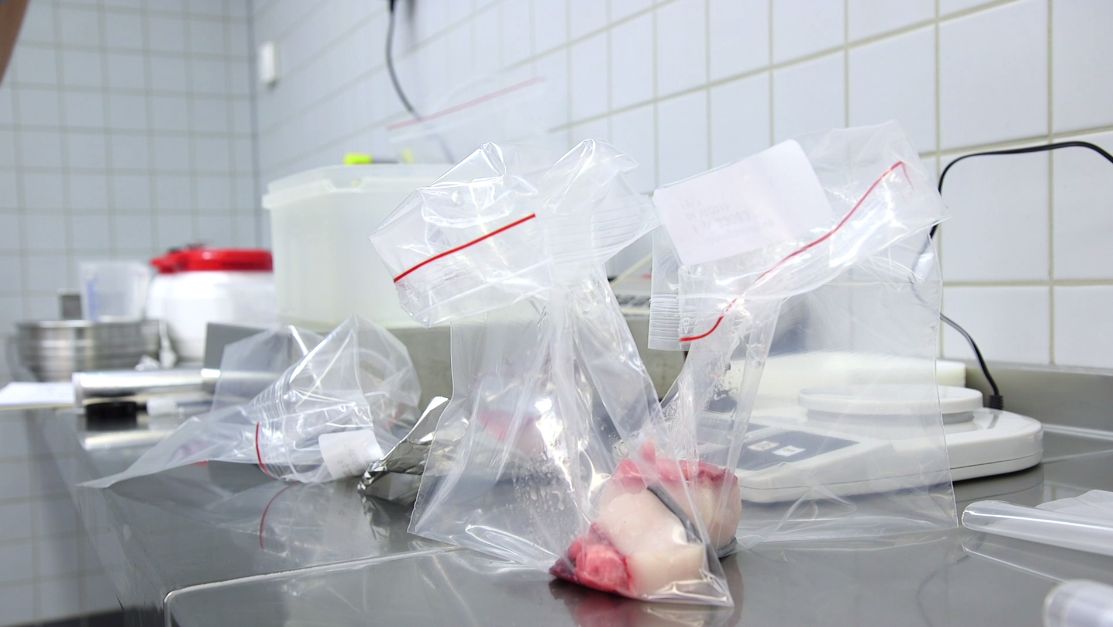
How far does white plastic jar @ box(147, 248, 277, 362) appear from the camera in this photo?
1770 mm

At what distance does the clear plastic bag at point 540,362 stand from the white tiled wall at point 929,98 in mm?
464

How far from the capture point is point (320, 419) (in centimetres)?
71

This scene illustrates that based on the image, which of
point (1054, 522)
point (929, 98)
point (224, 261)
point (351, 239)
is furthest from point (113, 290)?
point (1054, 522)

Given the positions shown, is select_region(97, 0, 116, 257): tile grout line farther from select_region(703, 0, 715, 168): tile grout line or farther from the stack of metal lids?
select_region(703, 0, 715, 168): tile grout line

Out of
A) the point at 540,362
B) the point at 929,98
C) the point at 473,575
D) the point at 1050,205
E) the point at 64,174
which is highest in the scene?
the point at 64,174

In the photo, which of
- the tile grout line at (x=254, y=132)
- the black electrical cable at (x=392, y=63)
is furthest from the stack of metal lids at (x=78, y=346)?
the tile grout line at (x=254, y=132)

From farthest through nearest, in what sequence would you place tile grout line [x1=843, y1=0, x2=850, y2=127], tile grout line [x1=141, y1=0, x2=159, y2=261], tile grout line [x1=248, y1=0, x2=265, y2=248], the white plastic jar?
tile grout line [x1=248, y1=0, x2=265, y2=248] → tile grout line [x1=141, y1=0, x2=159, y2=261] → the white plastic jar → tile grout line [x1=843, y1=0, x2=850, y2=127]

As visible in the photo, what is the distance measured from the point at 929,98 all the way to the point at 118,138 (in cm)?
259

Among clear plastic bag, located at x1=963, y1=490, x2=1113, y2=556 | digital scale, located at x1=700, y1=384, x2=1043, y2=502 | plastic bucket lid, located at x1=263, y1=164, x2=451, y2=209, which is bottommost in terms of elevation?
clear plastic bag, located at x1=963, y1=490, x2=1113, y2=556

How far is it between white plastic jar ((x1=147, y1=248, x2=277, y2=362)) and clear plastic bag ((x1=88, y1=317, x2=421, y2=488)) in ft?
3.38

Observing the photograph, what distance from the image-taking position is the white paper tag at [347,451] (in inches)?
27.1

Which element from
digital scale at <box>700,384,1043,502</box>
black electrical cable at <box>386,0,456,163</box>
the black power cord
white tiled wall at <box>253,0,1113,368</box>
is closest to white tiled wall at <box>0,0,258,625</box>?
black electrical cable at <box>386,0,456,163</box>

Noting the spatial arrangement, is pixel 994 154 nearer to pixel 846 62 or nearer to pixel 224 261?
pixel 846 62

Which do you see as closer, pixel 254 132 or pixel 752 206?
pixel 752 206
